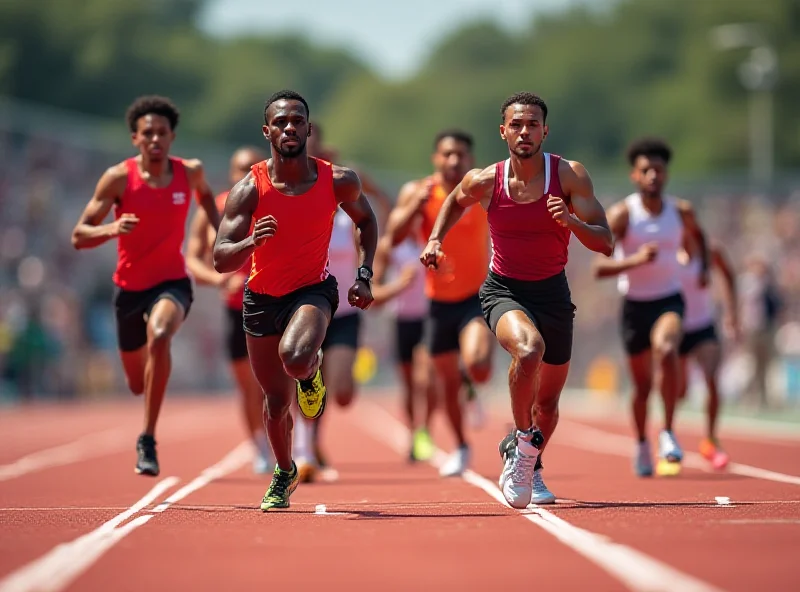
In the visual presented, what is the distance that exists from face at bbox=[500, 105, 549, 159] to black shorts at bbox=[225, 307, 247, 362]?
4994 mm

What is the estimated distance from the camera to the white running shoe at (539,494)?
10.2 metres

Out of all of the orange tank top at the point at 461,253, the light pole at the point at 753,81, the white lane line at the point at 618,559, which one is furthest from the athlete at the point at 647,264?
the light pole at the point at 753,81

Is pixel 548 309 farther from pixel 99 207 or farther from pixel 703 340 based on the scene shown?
pixel 703 340

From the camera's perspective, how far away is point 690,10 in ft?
314

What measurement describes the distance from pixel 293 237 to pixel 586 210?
6.17ft

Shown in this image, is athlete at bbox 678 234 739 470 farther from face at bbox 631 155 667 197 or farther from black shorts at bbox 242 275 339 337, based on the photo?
black shorts at bbox 242 275 339 337

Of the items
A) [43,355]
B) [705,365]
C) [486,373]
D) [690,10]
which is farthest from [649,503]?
[690,10]

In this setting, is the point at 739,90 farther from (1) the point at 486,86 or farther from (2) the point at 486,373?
(2) the point at 486,373

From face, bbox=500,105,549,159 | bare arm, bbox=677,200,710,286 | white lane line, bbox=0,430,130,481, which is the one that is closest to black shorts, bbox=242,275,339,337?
face, bbox=500,105,549,159

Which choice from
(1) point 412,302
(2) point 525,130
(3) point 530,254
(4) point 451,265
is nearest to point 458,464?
(4) point 451,265

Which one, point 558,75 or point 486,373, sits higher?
point 558,75

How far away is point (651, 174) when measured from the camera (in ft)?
45.3

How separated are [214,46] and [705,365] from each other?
9228cm

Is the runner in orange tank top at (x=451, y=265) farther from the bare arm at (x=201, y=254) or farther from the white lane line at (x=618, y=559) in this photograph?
the white lane line at (x=618, y=559)
